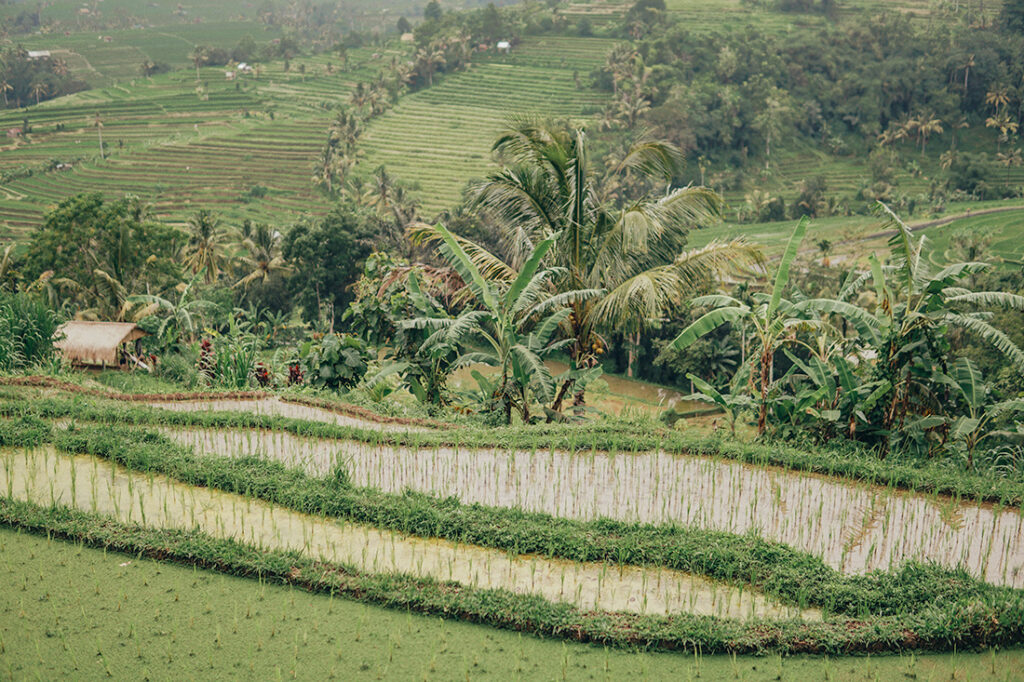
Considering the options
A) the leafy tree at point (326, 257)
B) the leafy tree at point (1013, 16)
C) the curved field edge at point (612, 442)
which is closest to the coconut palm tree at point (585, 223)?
the curved field edge at point (612, 442)

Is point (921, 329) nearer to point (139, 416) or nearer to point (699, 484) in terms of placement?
point (699, 484)

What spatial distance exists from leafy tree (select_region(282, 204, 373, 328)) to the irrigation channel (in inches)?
724

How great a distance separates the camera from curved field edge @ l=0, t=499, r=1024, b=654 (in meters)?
4.64

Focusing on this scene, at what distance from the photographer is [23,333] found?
975 cm

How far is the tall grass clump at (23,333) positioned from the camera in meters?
9.42

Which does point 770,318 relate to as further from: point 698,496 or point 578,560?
point 578,560

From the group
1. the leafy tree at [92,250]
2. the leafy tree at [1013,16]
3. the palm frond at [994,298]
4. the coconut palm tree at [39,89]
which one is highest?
the leafy tree at [1013,16]

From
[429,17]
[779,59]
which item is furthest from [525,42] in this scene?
[779,59]

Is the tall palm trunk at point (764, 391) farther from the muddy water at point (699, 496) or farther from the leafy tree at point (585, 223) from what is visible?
the leafy tree at point (585, 223)

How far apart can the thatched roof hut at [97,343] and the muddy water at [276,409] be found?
3155 mm

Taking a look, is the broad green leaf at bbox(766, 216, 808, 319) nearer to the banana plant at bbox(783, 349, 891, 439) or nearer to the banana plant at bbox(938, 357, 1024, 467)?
the banana plant at bbox(783, 349, 891, 439)

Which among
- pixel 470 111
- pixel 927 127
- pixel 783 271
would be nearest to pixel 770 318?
pixel 783 271

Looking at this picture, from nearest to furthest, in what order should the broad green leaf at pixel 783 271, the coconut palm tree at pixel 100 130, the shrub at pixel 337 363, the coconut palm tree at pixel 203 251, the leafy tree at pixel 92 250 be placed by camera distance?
the broad green leaf at pixel 783 271 → the shrub at pixel 337 363 → the leafy tree at pixel 92 250 → the coconut palm tree at pixel 203 251 → the coconut palm tree at pixel 100 130

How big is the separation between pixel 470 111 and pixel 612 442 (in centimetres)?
4968
